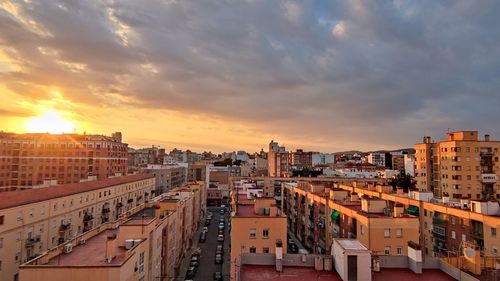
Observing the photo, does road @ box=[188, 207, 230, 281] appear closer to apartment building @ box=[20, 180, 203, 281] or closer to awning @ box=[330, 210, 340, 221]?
apartment building @ box=[20, 180, 203, 281]

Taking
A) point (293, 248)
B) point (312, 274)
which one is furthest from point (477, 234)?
point (293, 248)

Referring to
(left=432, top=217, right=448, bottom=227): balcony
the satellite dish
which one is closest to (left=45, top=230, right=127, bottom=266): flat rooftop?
the satellite dish

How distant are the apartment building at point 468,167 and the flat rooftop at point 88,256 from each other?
64.4 m

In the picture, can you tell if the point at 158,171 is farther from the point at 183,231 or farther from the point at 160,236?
the point at 160,236

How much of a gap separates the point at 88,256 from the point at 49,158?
3458 inches

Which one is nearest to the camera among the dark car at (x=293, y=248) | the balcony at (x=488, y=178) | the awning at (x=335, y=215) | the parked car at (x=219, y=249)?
the awning at (x=335, y=215)

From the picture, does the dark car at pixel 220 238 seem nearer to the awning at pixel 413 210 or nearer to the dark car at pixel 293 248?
the dark car at pixel 293 248

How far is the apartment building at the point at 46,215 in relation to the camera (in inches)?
1396

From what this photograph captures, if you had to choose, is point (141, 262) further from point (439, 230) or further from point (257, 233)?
point (439, 230)

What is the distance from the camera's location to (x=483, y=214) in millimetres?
36594

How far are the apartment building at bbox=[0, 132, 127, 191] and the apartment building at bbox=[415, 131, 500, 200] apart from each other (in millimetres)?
89906

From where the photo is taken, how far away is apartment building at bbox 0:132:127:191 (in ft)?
317

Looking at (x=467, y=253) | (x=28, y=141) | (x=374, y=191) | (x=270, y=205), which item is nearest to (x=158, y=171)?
(x=28, y=141)

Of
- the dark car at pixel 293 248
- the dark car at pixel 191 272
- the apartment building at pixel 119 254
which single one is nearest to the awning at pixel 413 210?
the dark car at pixel 293 248
